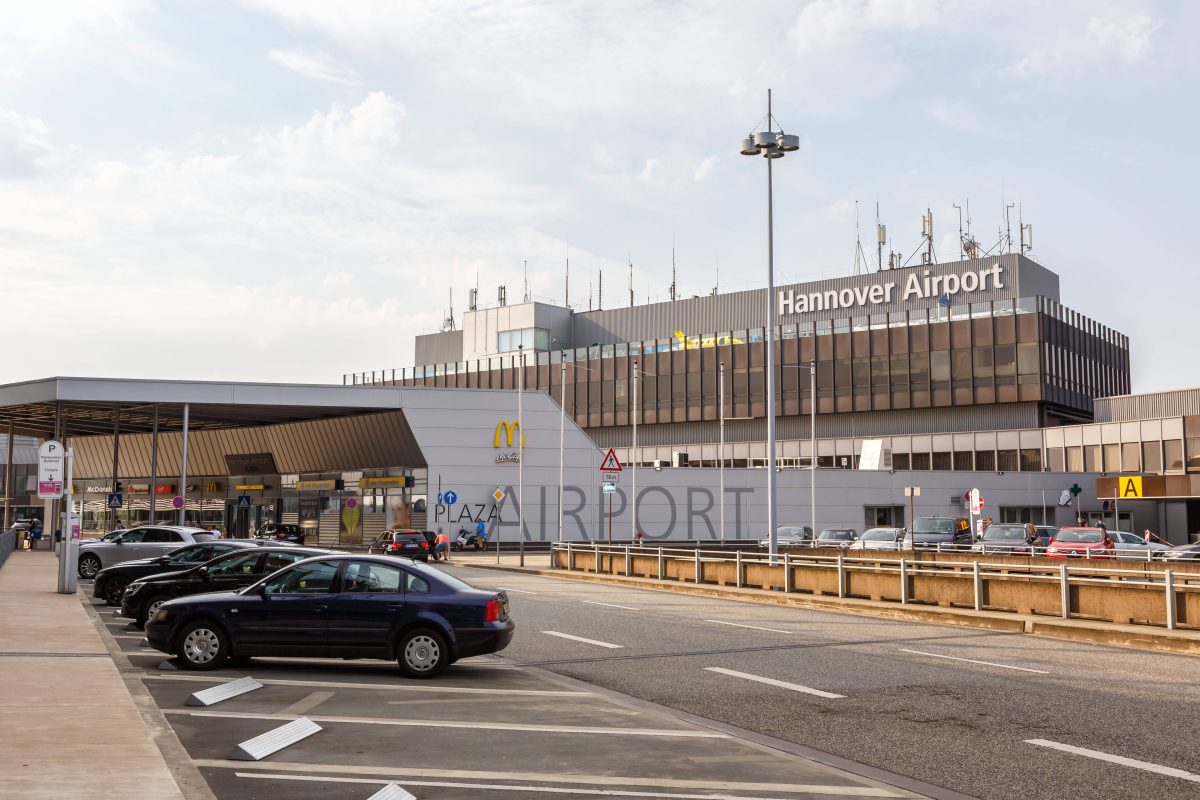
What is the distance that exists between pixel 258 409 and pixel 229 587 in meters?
49.3

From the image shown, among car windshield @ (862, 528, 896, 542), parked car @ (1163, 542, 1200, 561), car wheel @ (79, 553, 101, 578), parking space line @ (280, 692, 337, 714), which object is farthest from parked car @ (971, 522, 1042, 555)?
parking space line @ (280, 692, 337, 714)

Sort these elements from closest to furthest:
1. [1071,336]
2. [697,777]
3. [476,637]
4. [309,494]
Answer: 1. [697,777]
2. [476,637]
3. [309,494]
4. [1071,336]

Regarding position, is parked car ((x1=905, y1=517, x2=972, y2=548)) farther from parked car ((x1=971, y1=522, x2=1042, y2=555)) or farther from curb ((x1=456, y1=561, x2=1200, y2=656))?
curb ((x1=456, y1=561, x2=1200, y2=656))

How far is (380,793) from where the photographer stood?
327 inches

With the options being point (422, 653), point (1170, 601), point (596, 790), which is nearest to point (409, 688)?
point (422, 653)

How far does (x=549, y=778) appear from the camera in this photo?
29.3 feet

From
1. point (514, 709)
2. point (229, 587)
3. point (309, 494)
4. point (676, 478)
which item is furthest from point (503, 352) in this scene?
point (514, 709)

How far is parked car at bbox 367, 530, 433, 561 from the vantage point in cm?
4750

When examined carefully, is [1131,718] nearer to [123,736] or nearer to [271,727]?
[271,727]

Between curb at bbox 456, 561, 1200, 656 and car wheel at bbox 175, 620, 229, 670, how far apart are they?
14.3m

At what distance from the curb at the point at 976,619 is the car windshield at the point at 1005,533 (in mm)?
16253

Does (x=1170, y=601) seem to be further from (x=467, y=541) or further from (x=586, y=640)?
(x=467, y=541)

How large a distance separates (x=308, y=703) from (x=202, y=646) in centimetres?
313

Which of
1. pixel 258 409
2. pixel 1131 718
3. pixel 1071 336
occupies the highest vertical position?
pixel 1071 336
